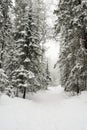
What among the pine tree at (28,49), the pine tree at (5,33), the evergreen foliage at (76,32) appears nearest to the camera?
the pine tree at (5,33)

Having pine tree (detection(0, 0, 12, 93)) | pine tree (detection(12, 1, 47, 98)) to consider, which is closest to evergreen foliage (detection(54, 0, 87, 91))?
pine tree (detection(12, 1, 47, 98))

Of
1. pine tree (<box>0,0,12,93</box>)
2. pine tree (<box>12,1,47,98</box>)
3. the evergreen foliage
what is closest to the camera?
pine tree (<box>0,0,12,93</box>)

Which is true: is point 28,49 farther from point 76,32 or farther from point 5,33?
point 76,32

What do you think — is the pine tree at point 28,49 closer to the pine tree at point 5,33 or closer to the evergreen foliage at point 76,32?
the pine tree at point 5,33

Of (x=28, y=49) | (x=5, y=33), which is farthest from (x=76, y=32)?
(x=5, y=33)

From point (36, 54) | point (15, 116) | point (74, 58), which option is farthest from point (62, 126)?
point (36, 54)

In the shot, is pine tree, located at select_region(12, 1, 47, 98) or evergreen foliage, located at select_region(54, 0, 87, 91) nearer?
evergreen foliage, located at select_region(54, 0, 87, 91)

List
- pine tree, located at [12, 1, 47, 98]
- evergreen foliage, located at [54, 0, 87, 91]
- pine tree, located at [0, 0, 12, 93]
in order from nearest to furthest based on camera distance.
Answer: pine tree, located at [0, 0, 12, 93], evergreen foliage, located at [54, 0, 87, 91], pine tree, located at [12, 1, 47, 98]

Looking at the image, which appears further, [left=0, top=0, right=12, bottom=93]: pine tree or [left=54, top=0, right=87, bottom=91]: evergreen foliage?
[left=54, top=0, right=87, bottom=91]: evergreen foliage

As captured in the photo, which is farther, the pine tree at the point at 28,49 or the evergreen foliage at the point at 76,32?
the pine tree at the point at 28,49

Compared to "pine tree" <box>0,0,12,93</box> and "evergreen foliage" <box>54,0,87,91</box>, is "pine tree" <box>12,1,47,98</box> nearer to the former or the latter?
"pine tree" <box>0,0,12,93</box>

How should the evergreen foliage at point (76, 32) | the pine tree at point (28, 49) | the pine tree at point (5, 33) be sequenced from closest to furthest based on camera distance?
the pine tree at point (5, 33) < the evergreen foliage at point (76, 32) < the pine tree at point (28, 49)

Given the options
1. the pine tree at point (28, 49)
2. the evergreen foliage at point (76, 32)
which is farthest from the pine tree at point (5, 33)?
the evergreen foliage at point (76, 32)

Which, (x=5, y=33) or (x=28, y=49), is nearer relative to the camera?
(x=5, y=33)
